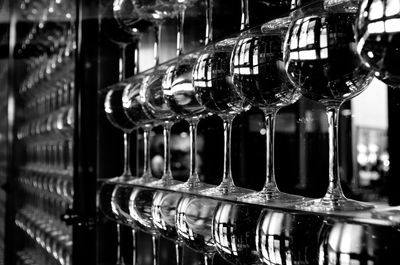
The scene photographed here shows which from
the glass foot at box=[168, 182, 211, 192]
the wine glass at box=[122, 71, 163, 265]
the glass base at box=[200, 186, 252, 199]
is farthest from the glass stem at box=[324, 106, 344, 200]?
the wine glass at box=[122, 71, 163, 265]

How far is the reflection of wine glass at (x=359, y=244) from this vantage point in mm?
358

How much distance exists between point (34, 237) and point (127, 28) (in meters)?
1.05

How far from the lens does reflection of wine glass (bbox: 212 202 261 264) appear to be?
20.2 inches

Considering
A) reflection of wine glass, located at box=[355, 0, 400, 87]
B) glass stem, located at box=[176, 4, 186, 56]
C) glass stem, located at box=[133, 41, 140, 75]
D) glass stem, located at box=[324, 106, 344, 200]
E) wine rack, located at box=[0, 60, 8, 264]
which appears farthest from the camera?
wine rack, located at box=[0, 60, 8, 264]

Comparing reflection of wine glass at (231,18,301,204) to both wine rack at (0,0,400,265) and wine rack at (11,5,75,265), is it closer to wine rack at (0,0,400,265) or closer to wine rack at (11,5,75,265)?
wine rack at (0,0,400,265)

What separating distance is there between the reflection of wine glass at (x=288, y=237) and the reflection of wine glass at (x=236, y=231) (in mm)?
36

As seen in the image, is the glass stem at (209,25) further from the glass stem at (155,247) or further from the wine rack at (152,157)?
the glass stem at (155,247)

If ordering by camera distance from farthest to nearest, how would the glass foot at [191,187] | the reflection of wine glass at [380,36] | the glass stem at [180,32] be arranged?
the glass stem at [180,32], the glass foot at [191,187], the reflection of wine glass at [380,36]

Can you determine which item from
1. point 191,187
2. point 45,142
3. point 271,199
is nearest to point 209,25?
point 191,187

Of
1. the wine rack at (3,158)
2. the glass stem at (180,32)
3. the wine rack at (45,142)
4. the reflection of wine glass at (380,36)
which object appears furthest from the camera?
the wine rack at (3,158)

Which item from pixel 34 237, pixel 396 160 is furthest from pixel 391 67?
pixel 34 237

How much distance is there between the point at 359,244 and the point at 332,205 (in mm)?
100

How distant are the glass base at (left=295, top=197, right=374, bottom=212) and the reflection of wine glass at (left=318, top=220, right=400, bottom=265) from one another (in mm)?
49

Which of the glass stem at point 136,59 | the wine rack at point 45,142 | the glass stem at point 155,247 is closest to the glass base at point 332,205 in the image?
the glass stem at point 155,247
